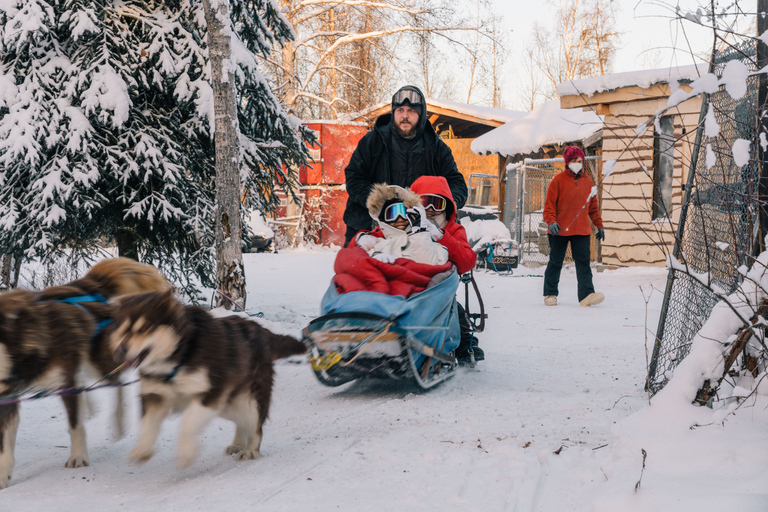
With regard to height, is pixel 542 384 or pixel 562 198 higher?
pixel 562 198

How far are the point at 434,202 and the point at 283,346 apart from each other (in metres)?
2.06

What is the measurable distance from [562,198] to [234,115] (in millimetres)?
4862

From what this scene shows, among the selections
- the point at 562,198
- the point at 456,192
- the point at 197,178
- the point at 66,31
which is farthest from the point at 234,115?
the point at 562,198

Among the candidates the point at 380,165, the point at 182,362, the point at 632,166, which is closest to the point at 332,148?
the point at 632,166

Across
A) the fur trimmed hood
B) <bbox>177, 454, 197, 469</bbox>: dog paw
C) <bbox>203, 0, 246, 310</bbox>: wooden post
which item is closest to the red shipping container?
<bbox>203, 0, 246, 310</bbox>: wooden post

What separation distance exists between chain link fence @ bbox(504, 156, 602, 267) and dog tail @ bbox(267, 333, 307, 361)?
1130 cm

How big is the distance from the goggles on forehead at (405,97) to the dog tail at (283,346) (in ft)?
8.57

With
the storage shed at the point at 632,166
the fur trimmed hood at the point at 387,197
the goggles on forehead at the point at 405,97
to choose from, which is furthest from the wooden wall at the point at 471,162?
the fur trimmed hood at the point at 387,197

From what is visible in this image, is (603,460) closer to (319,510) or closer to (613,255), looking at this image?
(319,510)

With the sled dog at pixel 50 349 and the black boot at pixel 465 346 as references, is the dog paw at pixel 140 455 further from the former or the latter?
the black boot at pixel 465 346

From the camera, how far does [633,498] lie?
7.95 ft

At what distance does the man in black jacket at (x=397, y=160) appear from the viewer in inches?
221

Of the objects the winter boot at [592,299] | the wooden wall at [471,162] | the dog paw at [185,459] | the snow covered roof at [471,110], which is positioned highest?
the snow covered roof at [471,110]

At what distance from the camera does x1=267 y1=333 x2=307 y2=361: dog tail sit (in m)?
3.38
